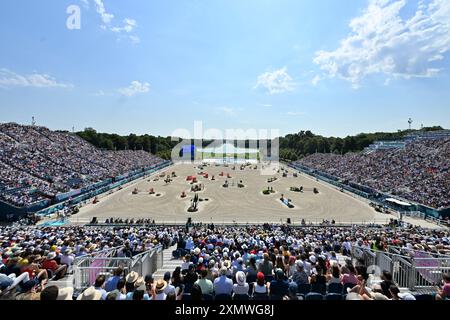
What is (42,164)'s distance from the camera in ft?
152

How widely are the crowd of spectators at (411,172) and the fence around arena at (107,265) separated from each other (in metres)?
35.0

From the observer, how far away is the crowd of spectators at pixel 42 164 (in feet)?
113

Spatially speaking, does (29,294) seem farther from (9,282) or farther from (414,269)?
(414,269)

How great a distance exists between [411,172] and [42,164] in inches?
2481

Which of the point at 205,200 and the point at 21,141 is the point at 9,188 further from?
the point at 21,141

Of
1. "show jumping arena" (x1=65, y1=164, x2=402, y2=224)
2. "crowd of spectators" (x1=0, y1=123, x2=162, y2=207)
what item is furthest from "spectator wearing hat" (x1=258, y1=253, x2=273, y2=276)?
"crowd of spectators" (x1=0, y1=123, x2=162, y2=207)

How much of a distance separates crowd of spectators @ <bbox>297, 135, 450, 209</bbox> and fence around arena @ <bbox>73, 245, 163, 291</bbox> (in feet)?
115

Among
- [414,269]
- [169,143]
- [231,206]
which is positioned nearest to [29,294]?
[414,269]

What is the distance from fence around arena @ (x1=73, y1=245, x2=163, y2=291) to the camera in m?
7.60

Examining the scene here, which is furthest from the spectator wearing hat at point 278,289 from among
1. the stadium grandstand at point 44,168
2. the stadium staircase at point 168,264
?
the stadium grandstand at point 44,168

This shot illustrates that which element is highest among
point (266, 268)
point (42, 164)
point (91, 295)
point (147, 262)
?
point (91, 295)

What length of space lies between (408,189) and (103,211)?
140 ft

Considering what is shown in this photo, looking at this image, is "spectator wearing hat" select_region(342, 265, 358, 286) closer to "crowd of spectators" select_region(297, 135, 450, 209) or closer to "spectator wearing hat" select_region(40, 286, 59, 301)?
"spectator wearing hat" select_region(40, 286, 59, 301)
